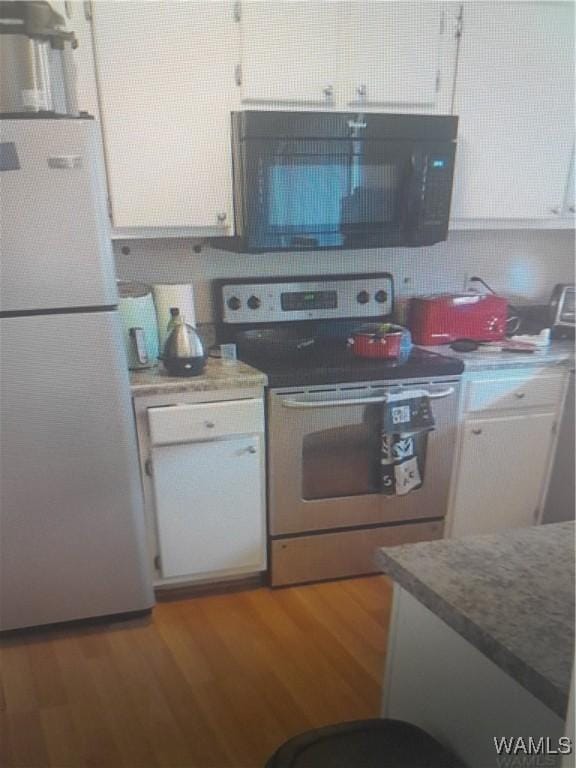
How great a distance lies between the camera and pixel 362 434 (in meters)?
1.91

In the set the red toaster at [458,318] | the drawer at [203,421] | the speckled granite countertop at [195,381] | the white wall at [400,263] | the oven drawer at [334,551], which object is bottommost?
the oven drawer at [334,551]

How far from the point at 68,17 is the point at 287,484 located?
4.53 feet

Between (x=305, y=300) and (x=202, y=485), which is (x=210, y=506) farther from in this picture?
(x=305, y=300)

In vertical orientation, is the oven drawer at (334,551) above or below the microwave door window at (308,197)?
below

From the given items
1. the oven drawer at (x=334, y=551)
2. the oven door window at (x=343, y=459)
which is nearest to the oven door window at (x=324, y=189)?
the oven door window at (x=343, y=459)

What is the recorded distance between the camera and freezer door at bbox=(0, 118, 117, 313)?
135 centimetres

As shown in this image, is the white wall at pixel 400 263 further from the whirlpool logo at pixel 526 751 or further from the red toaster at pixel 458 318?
the whirlpool logo at pixel 526 751

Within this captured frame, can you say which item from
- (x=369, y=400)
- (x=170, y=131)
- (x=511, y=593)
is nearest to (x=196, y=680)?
(x=369, y=400)

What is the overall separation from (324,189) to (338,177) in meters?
0.05

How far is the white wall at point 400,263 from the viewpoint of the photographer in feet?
6.59

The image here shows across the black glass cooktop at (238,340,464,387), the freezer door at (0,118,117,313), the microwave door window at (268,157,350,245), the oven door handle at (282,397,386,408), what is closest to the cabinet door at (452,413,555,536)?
the black glass cooktop at (238,340,464,387)

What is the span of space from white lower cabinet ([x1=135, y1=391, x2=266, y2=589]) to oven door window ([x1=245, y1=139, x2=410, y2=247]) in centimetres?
53

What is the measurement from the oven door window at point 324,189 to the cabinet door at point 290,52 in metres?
0.15

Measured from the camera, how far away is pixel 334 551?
2.02 meters
